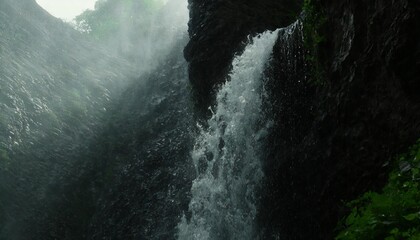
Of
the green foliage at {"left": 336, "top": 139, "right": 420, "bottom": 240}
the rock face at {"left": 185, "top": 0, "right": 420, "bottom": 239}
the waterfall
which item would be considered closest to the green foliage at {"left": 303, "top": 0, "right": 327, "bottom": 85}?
the rock face at {"left": 185, "top": 0, "right": 420, "bottom": 239}

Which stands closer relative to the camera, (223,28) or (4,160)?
(223,28)

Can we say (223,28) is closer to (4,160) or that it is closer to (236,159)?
(236,159)

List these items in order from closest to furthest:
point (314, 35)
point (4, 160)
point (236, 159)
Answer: point (314, 35)
point (236, 159)
point (4, 160)

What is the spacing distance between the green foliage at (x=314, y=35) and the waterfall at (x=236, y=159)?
1904mm

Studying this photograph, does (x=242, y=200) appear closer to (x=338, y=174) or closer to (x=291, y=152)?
(x=291, y=152)

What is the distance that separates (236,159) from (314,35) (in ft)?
13.8

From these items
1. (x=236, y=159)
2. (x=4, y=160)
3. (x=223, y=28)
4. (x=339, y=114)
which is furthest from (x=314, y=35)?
(x=4, y=160)

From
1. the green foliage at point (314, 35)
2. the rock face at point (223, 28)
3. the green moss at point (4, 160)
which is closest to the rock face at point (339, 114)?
the green foliage at point (314, 35)

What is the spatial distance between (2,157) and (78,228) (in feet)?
15.5

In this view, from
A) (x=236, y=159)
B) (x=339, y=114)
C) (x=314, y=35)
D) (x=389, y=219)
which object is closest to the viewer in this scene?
(x=389, y=219)

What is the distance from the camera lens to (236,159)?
1156 cm

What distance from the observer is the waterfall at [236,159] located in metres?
11.0

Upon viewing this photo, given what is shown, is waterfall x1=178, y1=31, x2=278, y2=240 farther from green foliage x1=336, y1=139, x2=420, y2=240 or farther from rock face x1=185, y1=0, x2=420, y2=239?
green foliage x1=336, y1=139, x2=420, y2=240

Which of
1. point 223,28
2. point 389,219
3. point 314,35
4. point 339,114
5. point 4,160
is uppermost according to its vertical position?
point 4,160
